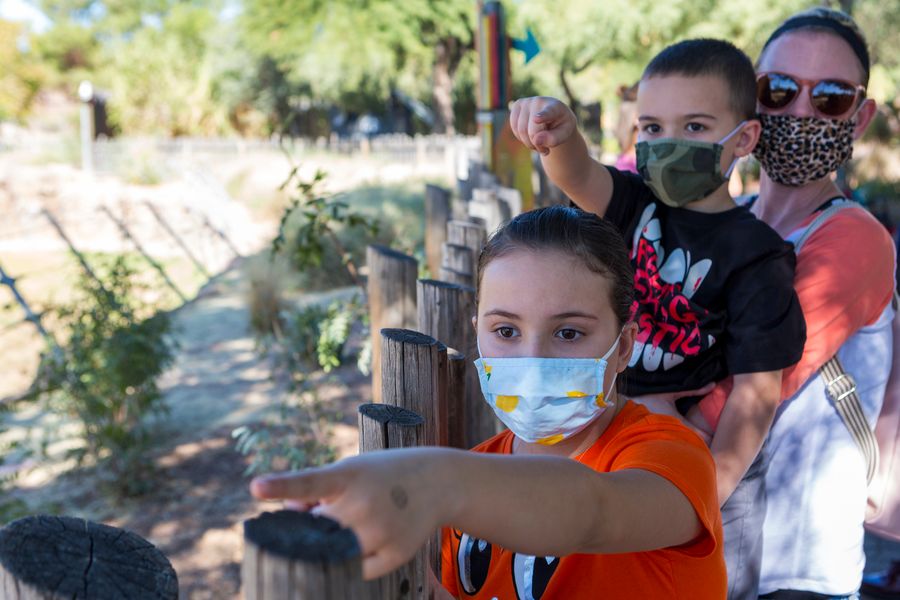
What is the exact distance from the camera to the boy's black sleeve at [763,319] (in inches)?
66.6

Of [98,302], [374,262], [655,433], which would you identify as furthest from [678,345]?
[98,302]

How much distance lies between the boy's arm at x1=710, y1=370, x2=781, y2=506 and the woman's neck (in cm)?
51

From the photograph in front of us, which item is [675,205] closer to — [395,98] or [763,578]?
[763,578]

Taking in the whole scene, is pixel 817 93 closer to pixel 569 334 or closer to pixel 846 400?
pixel 846 400

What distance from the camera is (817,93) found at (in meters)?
2.08

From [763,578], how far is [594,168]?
1011mm

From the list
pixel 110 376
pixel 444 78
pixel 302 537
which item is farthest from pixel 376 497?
pixel 444 78

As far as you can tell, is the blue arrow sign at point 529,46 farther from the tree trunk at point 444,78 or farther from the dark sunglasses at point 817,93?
the tree trunk at point 444,78

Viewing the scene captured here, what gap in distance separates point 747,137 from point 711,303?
46 centimetres

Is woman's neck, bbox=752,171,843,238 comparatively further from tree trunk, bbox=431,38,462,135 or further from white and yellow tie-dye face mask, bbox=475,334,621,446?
tree trunk, bbox=431,38,462,135

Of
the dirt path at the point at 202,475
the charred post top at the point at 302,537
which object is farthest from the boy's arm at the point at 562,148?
the dirt path at the point at 202,475

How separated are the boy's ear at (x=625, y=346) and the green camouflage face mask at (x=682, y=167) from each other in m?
0.54

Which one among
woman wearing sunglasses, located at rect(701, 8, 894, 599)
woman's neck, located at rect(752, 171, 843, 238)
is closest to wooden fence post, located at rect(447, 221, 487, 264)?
woman's neck, located at rect(752, 171, 843, 238)

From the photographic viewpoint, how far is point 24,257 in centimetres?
1877
